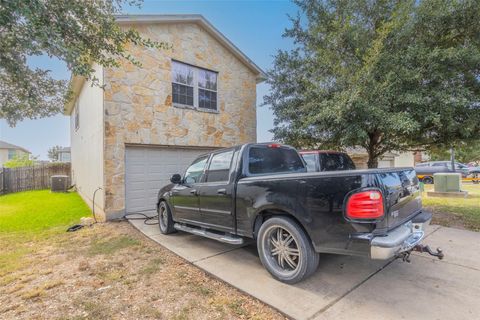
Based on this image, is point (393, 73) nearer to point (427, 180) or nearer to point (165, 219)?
point (165, 219)

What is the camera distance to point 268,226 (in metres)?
3.50

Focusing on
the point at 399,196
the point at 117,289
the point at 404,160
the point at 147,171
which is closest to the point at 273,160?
the point at 399,196

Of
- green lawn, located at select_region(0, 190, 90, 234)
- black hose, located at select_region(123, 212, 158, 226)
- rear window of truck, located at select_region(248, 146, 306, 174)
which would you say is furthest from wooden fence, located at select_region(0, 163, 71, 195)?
rear window of truck, located at select_region(248, 146, 306, 174)

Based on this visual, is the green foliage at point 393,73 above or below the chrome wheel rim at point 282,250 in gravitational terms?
above

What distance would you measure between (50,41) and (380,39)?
6.93 metres

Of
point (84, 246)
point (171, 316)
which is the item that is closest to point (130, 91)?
point (84, 246)

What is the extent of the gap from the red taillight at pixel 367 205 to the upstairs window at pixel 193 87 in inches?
290

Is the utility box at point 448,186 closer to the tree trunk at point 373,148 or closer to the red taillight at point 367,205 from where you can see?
the tree trunk at point 373,148

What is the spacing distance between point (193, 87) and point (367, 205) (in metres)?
7.92

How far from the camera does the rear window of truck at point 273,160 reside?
13.8 feet

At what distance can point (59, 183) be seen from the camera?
14.3 meters

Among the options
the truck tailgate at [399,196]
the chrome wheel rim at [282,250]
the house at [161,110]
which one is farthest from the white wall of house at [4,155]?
the truck tailgate at [399,196]

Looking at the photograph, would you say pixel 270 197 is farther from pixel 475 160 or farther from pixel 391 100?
pixel 475 160

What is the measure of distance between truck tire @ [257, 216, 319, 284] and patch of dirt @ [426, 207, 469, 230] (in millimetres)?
5054
